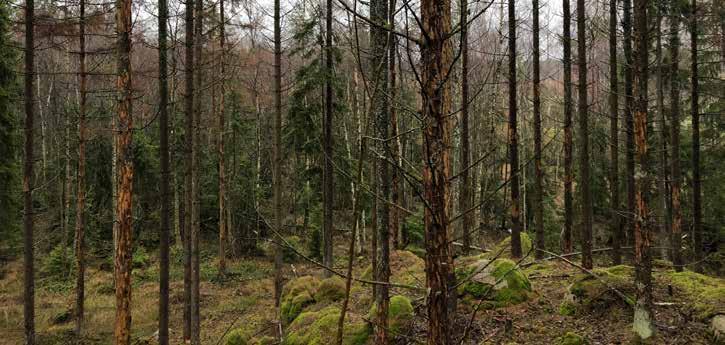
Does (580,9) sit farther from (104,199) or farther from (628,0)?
(104,199)

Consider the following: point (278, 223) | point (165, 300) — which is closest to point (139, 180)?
point (278, 223)

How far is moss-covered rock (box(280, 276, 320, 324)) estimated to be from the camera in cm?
1141

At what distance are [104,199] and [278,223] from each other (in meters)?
18.1

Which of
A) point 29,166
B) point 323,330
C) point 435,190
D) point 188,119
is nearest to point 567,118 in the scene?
point 323,330

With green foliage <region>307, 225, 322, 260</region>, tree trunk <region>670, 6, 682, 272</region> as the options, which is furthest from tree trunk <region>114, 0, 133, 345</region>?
green foliage <region>307, 225, 322, 260</region>

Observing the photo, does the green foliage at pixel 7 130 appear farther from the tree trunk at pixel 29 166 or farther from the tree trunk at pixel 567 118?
the tree trunk at pixel 567 118

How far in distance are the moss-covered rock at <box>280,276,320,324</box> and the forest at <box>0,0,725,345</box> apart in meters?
0.07

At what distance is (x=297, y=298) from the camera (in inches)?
456

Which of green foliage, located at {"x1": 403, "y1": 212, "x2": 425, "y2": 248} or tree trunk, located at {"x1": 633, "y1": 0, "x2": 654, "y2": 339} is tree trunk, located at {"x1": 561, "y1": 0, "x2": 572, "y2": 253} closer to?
tree trunk, located at {"x1": 633, "y1": 0, "x2": 654, "y2": 339}

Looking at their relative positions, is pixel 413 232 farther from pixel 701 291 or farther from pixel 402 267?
pixel 701 291

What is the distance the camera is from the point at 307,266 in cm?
2186

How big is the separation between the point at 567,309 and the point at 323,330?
4453mm

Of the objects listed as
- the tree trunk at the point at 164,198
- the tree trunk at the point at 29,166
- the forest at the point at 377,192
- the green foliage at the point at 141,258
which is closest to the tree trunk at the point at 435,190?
the forest at the point at 377,192

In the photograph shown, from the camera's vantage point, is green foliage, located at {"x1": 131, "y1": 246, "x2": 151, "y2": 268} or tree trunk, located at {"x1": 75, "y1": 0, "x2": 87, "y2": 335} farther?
green foliage, located at {"x1": 131, "y1": 246, "x2": 151, "y2": 268}
